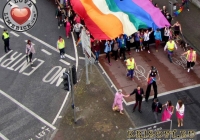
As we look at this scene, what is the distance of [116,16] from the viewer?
2381cm

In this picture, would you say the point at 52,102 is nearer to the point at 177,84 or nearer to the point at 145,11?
the point at 177,84

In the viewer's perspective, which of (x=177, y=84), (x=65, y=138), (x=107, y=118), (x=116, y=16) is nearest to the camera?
(x=65, y=138)

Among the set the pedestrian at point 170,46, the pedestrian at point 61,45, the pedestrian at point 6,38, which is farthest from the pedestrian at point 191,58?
the pedestrian at point 6,38

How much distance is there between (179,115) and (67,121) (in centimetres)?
536

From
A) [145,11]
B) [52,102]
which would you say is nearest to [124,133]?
[52,102]

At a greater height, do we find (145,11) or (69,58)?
(145,11)

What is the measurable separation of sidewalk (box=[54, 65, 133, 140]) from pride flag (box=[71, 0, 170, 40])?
3.41 m

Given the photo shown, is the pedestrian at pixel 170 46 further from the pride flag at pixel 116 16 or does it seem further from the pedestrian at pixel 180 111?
the pedestrian at pixel 180 111

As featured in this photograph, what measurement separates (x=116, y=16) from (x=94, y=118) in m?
7.55

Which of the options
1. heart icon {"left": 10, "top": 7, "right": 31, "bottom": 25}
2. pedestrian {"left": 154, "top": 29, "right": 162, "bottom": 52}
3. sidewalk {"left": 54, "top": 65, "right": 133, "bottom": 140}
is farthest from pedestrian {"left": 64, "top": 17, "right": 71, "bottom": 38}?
pedestrian {"left": 154, "top": 29, "right": 162, "bottom": 52}

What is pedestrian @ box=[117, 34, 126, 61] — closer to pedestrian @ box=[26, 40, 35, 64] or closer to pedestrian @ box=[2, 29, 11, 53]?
pedestrian @ box=[26, 40, 35, 64]

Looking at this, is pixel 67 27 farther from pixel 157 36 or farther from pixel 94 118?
pixel 94 118

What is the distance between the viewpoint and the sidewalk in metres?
18.0

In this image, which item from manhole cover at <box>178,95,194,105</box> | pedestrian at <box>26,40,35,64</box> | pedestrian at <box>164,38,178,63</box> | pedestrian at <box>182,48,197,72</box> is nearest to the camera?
manhole cover at <box>178,95,194,105</box>
